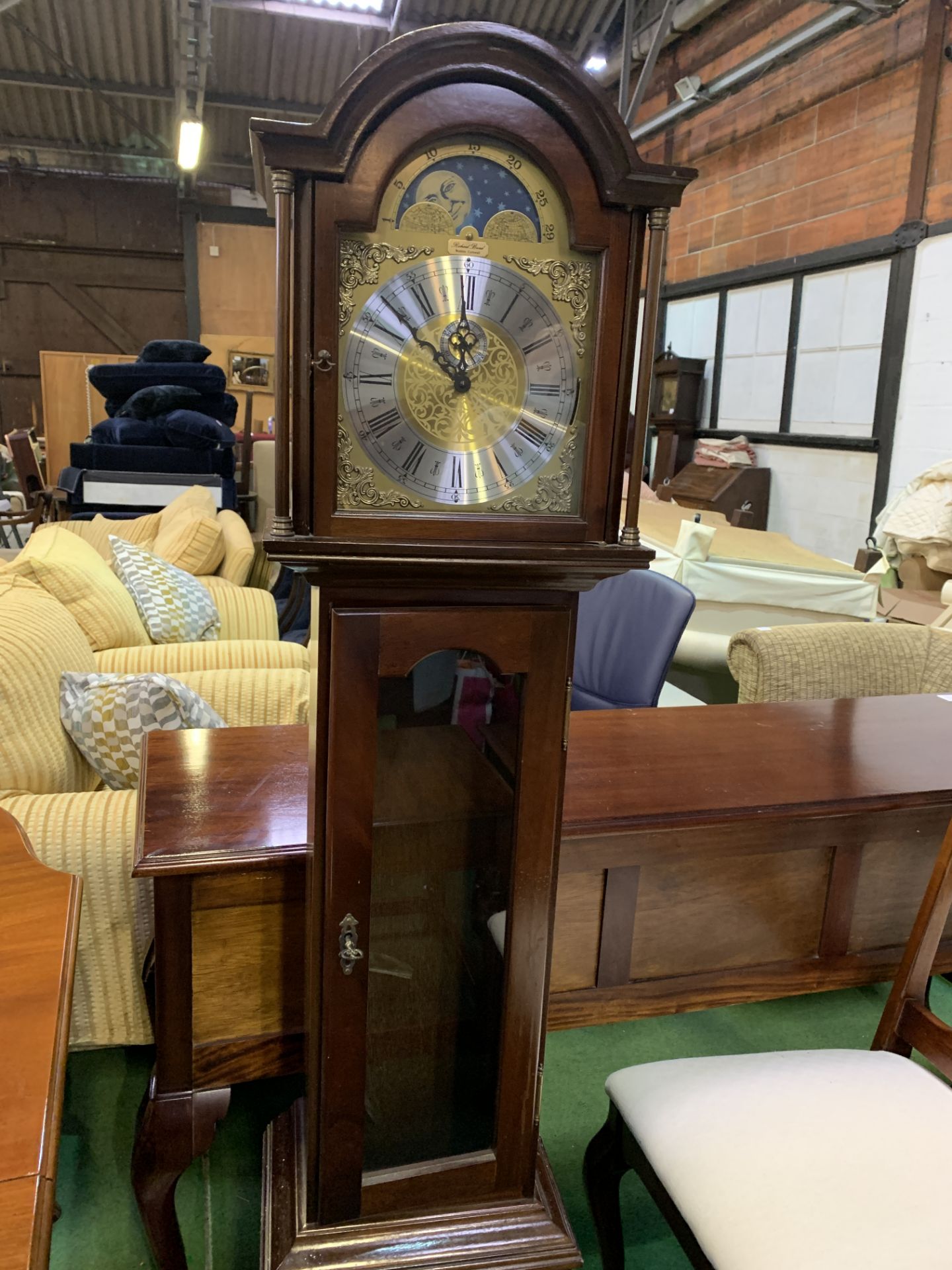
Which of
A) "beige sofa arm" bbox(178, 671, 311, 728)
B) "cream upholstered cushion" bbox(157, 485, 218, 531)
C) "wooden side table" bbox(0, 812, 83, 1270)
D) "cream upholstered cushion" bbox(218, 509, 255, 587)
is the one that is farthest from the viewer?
"cream upholstered cushion" bbox(157, 485, 218, 531)

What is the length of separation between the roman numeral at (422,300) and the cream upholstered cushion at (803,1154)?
3.07 feet

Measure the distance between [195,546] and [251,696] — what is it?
172cm

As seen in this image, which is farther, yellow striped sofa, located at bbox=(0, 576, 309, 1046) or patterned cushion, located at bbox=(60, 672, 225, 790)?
patterned cushion, located at bbox=(60, 672, 225, 790)

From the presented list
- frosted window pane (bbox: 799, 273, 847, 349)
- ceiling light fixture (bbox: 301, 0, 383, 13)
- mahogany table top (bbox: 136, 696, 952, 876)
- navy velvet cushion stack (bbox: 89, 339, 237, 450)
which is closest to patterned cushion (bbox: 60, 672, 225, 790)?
mahogany table top (bbox: 136, 696, 952, 876)

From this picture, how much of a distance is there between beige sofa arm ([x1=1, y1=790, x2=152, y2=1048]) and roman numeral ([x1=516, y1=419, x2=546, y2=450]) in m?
0.98

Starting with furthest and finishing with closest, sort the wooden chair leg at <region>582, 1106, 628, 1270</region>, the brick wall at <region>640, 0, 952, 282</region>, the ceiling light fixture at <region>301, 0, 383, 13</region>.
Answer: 1. the ceiling light fixture at <region>301, 0, 383, 13</region>
2. the brick wall at <region>640, 0, 952, 282</region>
3. the wooden chair leg at <region>582, 1106, 628, 1270</region>

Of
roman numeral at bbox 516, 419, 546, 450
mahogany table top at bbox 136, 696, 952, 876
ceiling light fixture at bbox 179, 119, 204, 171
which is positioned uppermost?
ceiling light fixture at bbox 179, 119, 204, 171

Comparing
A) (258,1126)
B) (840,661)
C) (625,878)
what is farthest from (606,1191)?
(840,661)

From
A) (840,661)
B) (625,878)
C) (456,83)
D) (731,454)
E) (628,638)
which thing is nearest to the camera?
(456,83)

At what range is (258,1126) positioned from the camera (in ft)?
5.36

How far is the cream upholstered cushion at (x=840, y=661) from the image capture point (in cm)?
228

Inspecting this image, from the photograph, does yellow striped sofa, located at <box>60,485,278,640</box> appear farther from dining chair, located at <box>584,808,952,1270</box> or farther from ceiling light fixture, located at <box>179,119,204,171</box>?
ceiling light fixture, located at <box>179,119,204,171</box>

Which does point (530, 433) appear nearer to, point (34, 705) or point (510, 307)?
point (510, 307)

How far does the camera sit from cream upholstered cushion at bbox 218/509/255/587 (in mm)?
3863
